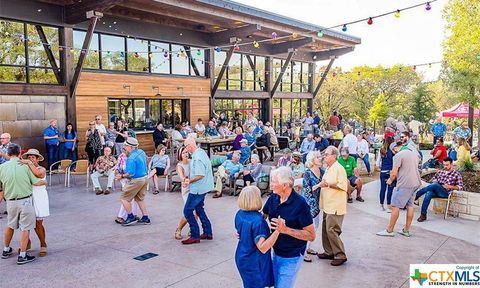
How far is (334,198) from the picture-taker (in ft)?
16.2

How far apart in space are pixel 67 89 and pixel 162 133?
326 centimetres

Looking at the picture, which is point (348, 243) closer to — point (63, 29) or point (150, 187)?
point (150, 187)

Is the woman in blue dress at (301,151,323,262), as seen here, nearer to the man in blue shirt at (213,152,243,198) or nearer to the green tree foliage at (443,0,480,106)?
the man in blue shirt at (213,152,243,198)

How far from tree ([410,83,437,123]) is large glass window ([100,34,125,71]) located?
17.2m

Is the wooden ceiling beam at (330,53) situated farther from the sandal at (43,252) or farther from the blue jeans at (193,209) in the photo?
the sandal at (43,252)

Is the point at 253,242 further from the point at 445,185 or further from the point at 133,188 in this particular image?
the point at 445,185

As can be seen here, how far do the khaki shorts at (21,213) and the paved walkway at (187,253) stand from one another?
0.48m

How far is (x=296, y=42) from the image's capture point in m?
19.6

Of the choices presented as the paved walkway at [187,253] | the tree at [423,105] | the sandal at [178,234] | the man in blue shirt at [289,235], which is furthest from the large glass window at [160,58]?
the tree at [423,105]

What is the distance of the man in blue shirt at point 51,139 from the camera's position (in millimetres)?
11734

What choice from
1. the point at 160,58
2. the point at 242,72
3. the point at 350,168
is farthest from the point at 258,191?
the point at 242,72

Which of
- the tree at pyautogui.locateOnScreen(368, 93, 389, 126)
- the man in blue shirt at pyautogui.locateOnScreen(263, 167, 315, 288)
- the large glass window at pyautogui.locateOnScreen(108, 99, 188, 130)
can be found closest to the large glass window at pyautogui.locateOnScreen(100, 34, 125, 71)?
the large glass window at pyautogui.locateOnScreen(108, 99, 188, 130)

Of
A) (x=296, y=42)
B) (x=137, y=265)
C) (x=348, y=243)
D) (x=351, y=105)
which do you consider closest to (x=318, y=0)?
(x=296, y=42)

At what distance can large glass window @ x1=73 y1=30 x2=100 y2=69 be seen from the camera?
42.9 ft
